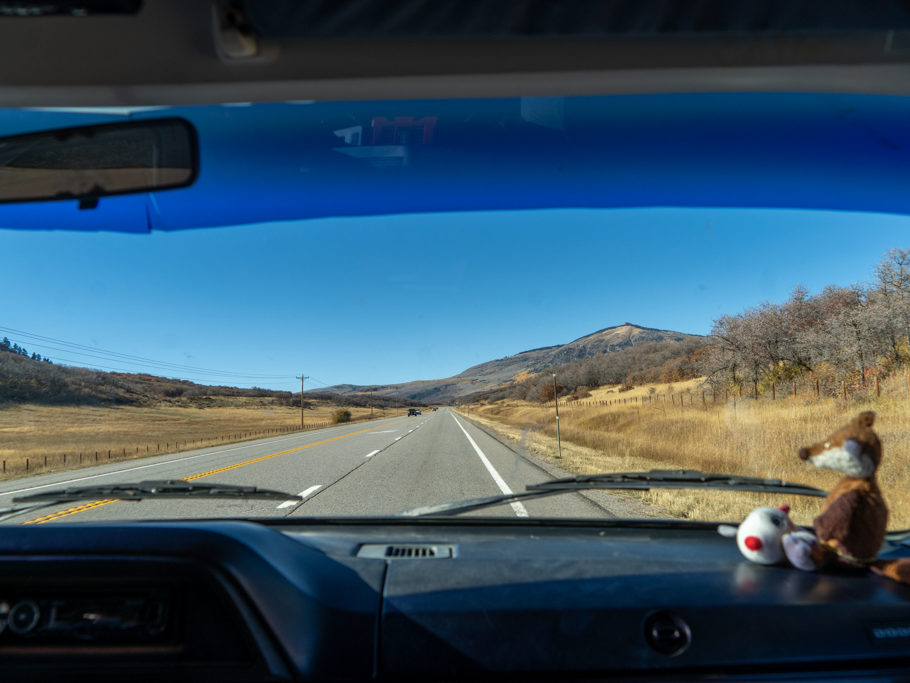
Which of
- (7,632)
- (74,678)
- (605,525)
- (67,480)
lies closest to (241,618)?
(74,678)

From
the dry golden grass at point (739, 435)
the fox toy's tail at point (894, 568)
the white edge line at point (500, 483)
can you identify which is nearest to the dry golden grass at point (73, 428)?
the white edge line at point (500, 483)

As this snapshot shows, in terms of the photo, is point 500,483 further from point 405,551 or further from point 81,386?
point 81,386

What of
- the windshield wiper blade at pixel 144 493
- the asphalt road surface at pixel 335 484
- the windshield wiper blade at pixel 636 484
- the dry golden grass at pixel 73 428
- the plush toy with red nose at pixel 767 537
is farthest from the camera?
the asphalt road surface at pixel 335 484

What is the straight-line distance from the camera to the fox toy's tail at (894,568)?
2.38m

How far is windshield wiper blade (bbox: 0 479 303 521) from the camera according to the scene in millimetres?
3595

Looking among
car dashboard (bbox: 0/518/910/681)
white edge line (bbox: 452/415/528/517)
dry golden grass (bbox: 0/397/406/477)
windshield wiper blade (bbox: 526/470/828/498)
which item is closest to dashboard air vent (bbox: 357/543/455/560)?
car dashboard (bbox: 0/518/910/681)

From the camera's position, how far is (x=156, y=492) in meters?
3.63

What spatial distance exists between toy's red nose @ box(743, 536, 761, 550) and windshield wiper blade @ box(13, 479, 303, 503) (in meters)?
2.53

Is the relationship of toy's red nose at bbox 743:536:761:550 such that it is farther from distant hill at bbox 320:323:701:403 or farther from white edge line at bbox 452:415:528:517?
white edge line at bbox 452:415:528:517

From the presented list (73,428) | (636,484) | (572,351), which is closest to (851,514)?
(636,484)

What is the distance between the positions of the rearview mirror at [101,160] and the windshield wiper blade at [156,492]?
1.81m

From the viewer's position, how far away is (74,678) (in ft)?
6.88

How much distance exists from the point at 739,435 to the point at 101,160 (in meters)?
3.77

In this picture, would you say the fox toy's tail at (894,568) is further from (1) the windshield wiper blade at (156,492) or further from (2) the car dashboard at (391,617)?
(1) the windshield wiper blade at (156,492)
